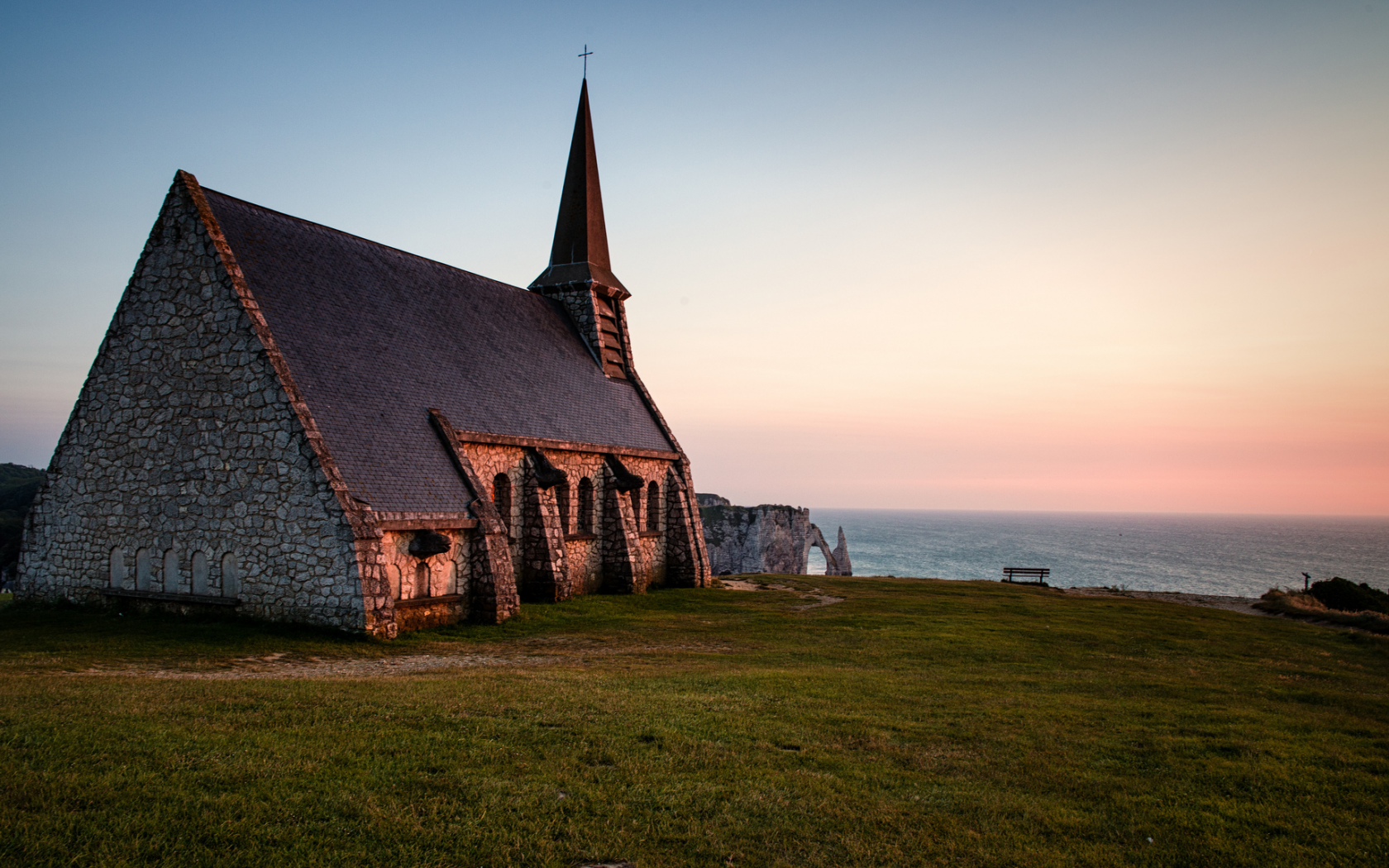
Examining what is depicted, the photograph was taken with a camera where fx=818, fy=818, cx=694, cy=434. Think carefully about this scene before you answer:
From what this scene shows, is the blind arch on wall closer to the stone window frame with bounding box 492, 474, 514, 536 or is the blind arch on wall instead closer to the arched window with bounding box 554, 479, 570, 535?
the stone window frame with bounding box 492, 474, 514, 536

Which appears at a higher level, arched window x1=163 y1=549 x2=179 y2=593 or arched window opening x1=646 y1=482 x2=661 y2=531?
arched window opening x1=646 y1=482 x2=661 y2=531

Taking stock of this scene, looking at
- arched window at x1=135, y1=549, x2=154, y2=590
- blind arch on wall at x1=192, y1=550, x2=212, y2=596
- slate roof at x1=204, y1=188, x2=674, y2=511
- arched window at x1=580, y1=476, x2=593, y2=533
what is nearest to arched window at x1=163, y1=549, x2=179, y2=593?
arched window at x1=135, y1=549, x2=154, y2=590

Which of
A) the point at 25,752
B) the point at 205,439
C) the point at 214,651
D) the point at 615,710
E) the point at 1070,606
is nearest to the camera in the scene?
the point at 25,752

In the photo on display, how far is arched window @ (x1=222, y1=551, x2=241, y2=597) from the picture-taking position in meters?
17.9

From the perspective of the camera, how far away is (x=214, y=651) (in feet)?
49.1

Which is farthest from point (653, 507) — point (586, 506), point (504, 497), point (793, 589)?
point (504, 497)

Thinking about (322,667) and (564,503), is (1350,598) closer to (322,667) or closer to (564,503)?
(564,503)

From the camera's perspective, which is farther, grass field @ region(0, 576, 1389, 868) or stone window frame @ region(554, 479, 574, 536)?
stone window frame @ region(554, 479, 574, 536)

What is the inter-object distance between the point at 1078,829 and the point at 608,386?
1057 inches

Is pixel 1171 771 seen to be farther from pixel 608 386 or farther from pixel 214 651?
pixel 608 386

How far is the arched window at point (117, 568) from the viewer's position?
19.2 meters

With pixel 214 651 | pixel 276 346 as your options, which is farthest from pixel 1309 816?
pixel 276 346

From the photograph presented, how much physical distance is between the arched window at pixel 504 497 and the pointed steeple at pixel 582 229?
12195mm

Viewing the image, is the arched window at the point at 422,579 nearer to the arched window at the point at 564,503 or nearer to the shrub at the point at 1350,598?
the arched window at the point at 564,503
